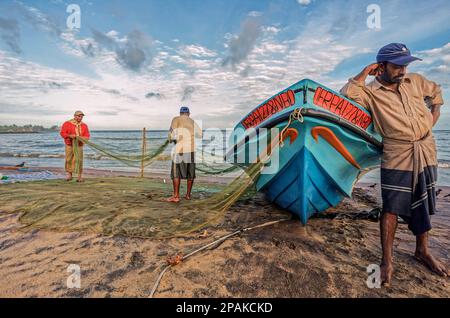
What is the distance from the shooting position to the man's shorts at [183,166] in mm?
5711

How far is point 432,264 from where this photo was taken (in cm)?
273

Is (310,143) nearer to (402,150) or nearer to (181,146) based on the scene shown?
(402,150)

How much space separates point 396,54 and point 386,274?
2185 millimetres

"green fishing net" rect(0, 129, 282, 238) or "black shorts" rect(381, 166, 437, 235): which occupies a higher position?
"black shorts" rect(381, 166, 437, 235)

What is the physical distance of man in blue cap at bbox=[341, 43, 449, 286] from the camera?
248cm

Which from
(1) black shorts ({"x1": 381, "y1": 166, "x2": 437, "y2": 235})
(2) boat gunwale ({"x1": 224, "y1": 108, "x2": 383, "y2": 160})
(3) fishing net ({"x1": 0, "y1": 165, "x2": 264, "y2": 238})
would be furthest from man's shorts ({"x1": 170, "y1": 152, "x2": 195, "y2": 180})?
(1) black shorts ({"x1": 381, "y1": 166, "x2": 437, "y2": 235})

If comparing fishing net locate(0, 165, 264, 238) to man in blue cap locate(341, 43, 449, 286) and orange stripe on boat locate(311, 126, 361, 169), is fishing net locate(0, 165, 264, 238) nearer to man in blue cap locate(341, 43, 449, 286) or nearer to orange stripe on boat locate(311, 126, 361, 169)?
orange stripe on boat locate(311, 126, 361, 169)

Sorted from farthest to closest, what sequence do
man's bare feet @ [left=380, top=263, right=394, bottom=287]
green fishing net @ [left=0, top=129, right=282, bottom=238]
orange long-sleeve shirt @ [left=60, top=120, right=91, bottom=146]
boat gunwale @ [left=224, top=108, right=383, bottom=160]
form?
1. orange long-sleeve shirt @ [left=60, top=120, right=91, bottom=146]
2. green fishing net @ [left=0, top=129, right=282, bottom=238]
3. boat gunwale @ [left=224, top=108, right=383, bottom=160]
4. man's bare feet @ [left=380, top=263, right=394, bottom=287]

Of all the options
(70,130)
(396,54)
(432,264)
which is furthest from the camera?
(70,130)

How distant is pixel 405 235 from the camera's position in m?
3.81

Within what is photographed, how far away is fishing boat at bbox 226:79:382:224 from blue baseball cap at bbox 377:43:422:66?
2.07 ft

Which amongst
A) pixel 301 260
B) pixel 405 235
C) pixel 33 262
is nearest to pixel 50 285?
pixel 33 262
